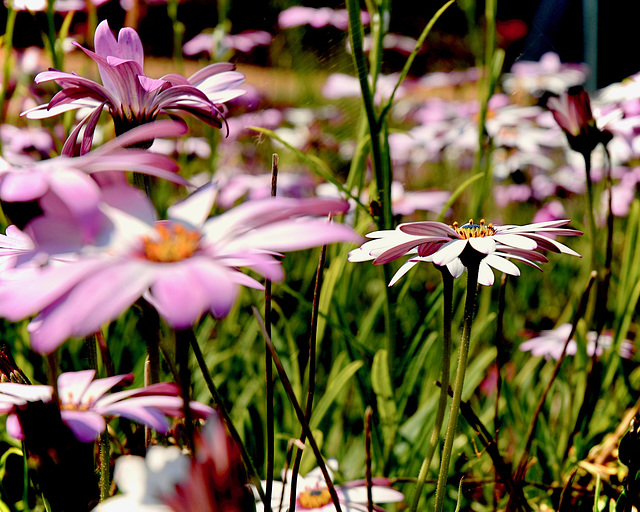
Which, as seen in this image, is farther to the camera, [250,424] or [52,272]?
[250,424]

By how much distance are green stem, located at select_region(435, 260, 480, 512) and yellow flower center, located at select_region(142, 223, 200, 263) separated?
151 mm

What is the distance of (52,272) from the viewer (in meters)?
0.20

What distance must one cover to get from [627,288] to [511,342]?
43cm

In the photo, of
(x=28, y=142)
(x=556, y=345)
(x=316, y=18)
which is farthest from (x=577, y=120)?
(x=28, y=142)

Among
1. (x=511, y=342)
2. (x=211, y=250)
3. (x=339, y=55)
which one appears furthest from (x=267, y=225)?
(x=511, y=342)

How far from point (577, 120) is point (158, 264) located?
0.56 metres

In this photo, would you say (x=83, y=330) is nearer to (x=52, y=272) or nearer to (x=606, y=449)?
(x=52, y=272)

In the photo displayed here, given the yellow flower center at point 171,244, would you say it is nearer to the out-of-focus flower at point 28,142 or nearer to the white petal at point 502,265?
the white petal at point 502,265

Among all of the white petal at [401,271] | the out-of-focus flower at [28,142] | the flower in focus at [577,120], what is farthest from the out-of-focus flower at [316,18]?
the white petal at [401,271]

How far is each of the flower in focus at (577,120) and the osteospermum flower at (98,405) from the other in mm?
519

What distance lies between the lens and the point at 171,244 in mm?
244

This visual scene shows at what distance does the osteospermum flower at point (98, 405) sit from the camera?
0.82ft

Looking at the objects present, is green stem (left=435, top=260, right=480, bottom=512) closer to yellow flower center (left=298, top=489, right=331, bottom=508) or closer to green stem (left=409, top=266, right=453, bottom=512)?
green stem (left=409, top=266, right=453, bottom=512)

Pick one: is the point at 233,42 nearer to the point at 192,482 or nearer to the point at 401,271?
the point at 401,271
